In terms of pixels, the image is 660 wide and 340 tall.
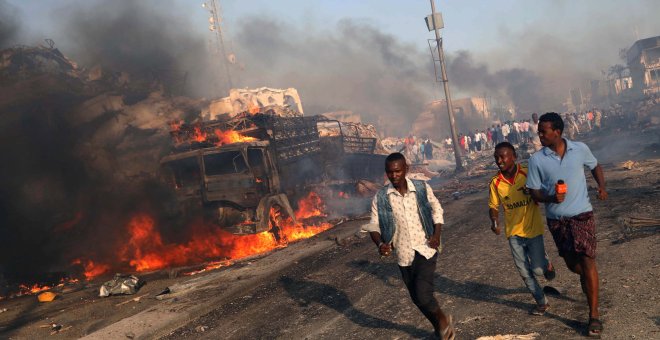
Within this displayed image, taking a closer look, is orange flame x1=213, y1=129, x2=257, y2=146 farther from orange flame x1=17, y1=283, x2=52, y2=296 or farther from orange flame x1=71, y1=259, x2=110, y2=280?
orange flame x1=17, y1=283, x2=52, y2=296

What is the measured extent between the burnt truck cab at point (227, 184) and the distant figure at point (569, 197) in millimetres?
8153

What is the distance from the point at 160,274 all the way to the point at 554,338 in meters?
8.20

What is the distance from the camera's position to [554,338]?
436 cm

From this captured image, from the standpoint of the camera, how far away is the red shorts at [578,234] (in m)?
4.34

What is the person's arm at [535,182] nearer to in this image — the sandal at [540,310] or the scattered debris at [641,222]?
the sandal at [540,310]

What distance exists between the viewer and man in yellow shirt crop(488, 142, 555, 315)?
4.89 metres

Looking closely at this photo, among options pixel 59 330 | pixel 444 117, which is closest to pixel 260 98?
pixel 444 117

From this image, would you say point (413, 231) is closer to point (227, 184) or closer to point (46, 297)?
point (46, 297)

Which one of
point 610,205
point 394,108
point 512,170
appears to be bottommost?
point 610,205

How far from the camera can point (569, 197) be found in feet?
14.5

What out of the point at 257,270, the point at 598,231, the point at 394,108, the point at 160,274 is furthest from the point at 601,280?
the point at 394,108

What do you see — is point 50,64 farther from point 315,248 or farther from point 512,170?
point 512,170

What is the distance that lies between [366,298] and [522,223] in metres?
2.44

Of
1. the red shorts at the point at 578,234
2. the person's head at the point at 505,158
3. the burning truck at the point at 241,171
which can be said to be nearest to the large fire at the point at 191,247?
the burning truck at the point at 241,171
